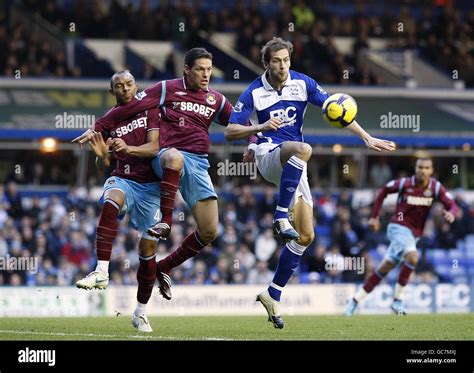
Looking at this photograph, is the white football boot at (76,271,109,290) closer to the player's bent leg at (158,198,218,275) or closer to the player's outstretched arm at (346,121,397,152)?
the player's bent leg at (158,198,218,275)

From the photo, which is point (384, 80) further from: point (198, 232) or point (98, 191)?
point (198, 232)

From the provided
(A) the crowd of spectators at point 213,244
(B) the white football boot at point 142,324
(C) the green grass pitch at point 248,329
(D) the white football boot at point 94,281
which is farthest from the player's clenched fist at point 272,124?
(A) the crowd of spectators at point 213,244

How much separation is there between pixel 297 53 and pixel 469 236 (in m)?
6.41

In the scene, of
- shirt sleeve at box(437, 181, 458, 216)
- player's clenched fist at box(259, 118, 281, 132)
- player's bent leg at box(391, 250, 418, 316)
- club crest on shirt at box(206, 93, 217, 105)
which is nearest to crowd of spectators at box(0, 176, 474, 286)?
player's bent leg at box(391, 250, 418, 316)

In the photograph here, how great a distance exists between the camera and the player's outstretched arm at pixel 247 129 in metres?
11.9

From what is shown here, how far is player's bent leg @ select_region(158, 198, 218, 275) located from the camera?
13266mm

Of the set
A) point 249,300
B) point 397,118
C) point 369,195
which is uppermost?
point 397,118

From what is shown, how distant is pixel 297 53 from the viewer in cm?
2939

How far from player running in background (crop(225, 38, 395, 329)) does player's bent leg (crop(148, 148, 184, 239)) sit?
0.67m

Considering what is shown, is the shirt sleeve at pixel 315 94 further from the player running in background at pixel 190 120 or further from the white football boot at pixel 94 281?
the white football boot at pixel 94 281

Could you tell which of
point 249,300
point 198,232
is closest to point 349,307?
point 249,300

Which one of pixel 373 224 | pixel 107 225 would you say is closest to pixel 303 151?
pixel 107 225

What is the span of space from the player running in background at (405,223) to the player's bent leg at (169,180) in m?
6.29
